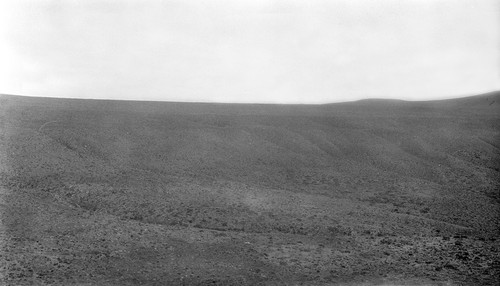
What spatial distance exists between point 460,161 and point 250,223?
13458 millimetres

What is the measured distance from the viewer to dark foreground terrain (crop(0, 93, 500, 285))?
14414 millimetres

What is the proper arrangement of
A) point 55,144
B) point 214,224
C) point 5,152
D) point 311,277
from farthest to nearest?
point 55,144
point 5,152
point 214,224
point 311,277

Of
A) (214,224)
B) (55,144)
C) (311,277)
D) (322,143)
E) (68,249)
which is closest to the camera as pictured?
(311,277)

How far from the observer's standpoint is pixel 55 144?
24859mm

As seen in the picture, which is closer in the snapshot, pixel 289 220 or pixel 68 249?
pixel 68 249

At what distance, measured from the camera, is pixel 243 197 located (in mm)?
19969

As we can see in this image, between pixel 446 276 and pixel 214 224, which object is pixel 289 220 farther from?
pixel 446 276

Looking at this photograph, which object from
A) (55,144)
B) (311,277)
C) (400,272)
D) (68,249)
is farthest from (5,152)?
(400,272)

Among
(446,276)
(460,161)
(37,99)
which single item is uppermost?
(37,99)

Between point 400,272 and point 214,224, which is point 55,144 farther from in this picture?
point 400,272

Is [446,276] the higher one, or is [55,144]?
[55,144]

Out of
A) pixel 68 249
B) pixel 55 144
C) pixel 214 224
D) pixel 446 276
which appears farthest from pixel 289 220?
pixel 55 144

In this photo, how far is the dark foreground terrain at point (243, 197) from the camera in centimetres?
1441

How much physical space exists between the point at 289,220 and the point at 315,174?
6129 mm
